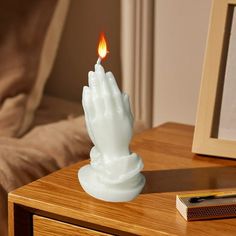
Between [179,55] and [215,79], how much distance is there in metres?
0.33

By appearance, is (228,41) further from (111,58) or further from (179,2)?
(111,58)

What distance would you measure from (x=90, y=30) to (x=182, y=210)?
778 mm

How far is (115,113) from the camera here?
772 millimetres

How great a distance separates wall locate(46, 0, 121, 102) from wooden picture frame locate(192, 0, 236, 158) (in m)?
0.44

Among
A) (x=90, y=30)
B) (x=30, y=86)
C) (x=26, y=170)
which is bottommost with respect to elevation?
(x=26, y=170)

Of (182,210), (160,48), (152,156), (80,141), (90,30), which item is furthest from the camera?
(90,30)

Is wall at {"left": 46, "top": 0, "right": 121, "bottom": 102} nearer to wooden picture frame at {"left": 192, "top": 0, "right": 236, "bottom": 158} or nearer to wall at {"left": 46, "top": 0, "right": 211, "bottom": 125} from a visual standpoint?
wall at {"left": 46, "top": 0, "right": 211, "bottom": 125}

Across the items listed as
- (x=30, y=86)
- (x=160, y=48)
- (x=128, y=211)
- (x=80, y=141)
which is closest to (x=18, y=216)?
(x=128, y=211)

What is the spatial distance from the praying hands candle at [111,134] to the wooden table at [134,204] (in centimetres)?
2

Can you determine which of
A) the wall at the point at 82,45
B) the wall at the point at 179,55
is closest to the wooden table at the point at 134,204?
the wall at the point at 179,55

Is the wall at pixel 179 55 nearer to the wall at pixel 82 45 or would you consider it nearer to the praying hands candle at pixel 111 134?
the wall at pixel 82 45

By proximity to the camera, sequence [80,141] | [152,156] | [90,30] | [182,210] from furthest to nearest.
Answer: [90,30], [80,141], [152,156], [182,210]

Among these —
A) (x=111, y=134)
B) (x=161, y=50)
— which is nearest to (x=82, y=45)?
(x=161, y=50)

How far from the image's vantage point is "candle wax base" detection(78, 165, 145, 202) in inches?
31.0
